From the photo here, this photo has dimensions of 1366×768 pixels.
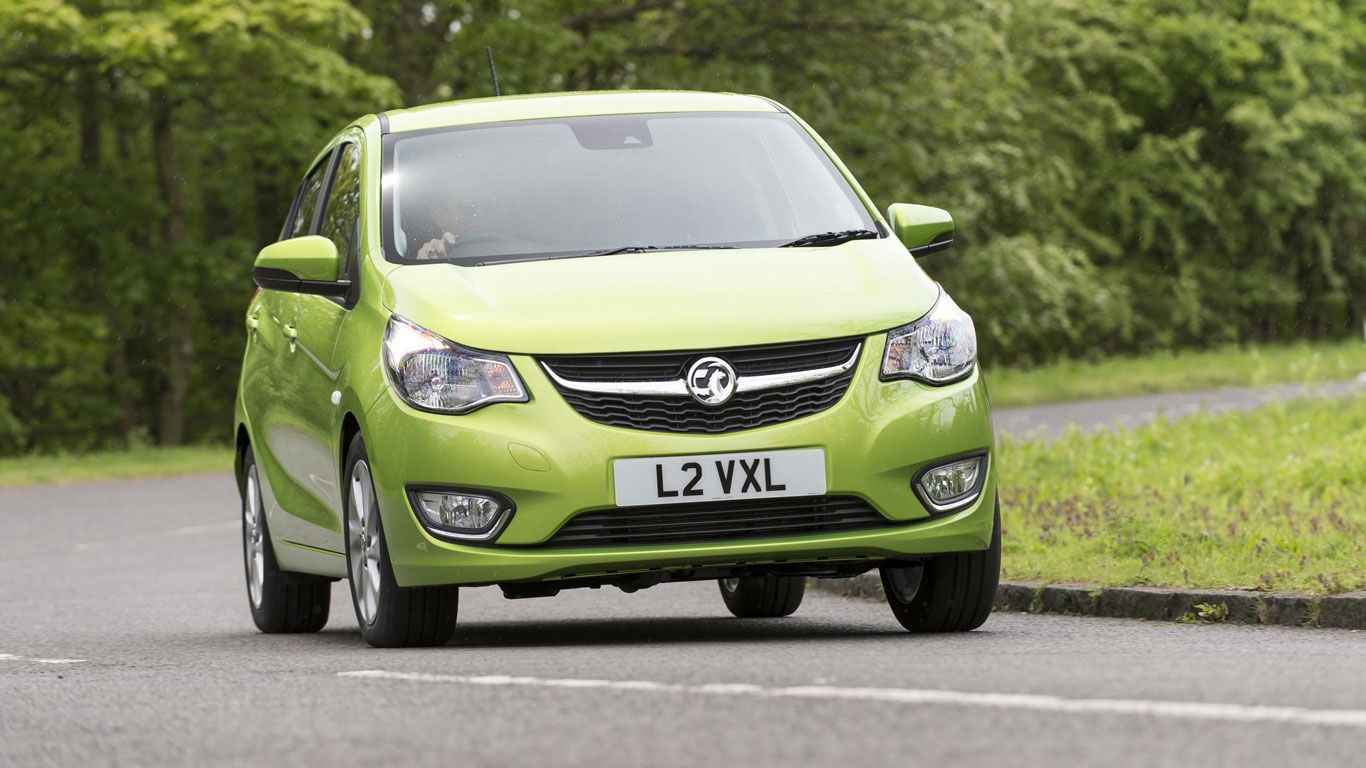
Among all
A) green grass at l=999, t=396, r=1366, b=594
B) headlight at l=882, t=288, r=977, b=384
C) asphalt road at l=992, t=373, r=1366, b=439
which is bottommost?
asphalt road at l=992, t=373, r=1366, b=439

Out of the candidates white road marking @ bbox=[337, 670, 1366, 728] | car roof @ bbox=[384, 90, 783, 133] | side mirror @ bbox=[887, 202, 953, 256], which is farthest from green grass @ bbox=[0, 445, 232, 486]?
white road marking @ bbox=[337, 670, 1366, 728]

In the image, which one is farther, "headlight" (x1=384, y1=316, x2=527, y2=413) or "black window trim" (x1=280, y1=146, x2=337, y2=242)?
"black window trim" (x1=280, y1=146, x2=337, y2=242)

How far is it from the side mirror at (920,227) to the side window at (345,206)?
1941mm

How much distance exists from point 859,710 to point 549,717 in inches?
29.8

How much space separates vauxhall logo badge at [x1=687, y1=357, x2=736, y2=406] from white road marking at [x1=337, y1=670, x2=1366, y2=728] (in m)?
1.15

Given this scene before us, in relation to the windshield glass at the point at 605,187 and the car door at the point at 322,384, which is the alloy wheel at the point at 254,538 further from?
the windshield glass at the point at 605,187

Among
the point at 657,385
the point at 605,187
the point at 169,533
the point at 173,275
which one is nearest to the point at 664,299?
the point at 657,385

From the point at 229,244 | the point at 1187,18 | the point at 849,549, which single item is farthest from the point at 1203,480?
the point at 1187,18

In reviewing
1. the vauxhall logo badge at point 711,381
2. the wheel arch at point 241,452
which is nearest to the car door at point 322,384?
the wheel arch at point 241,452

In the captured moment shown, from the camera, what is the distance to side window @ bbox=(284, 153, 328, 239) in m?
9.25

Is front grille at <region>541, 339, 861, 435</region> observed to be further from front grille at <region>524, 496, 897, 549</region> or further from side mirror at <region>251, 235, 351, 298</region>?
side mirror at <region>251, 235, 351, 298</region>

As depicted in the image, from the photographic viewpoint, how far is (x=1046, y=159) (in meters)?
38.1

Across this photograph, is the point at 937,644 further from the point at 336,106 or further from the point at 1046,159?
the point at 1046,159

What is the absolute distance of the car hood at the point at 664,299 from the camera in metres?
6.91
